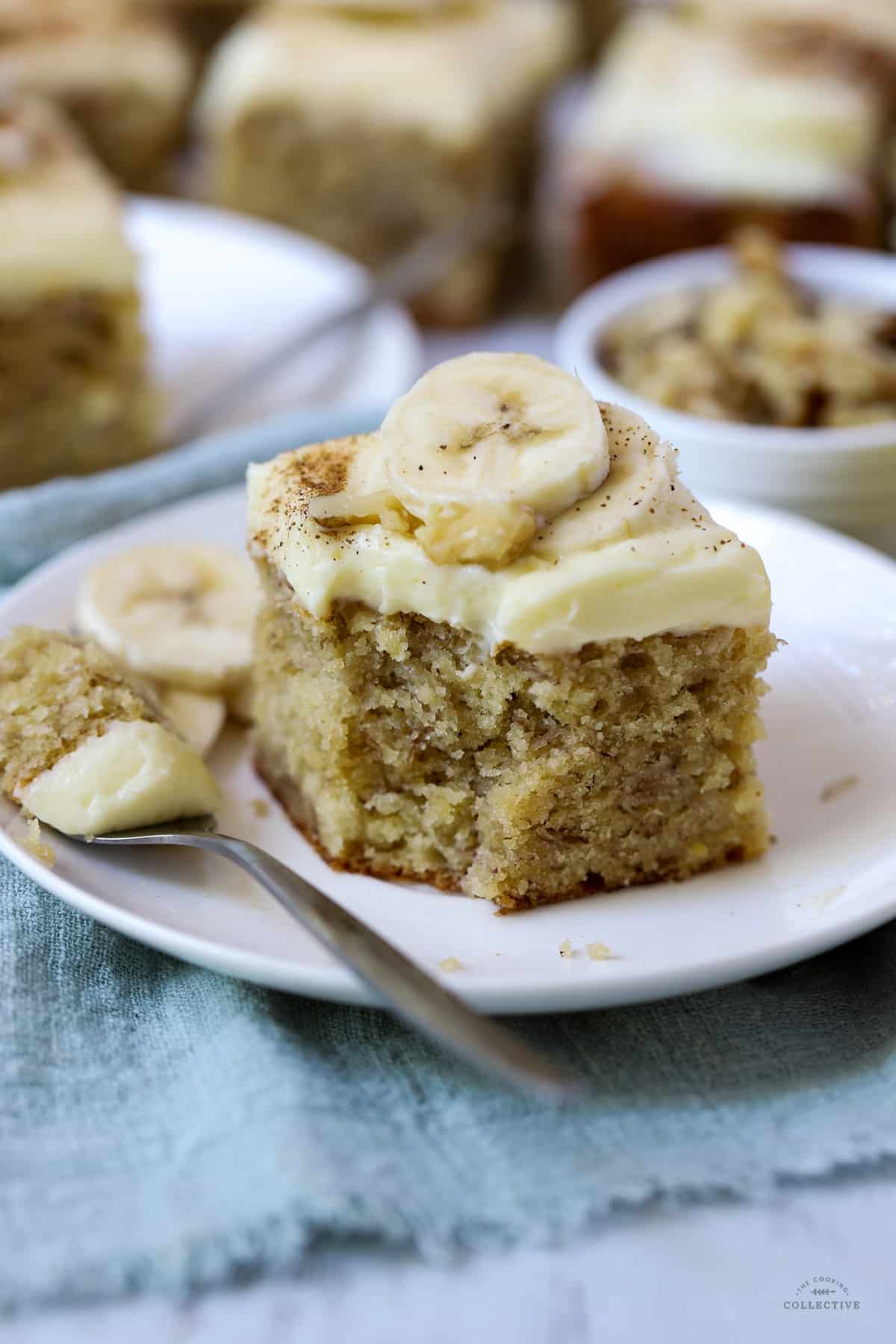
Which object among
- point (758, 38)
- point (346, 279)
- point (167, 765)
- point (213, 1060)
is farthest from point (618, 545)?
point (758, 38)

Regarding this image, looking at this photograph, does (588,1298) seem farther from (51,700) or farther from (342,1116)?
(51,700)

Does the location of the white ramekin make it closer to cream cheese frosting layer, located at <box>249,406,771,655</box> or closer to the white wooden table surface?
cream cheese frosting layer, located at <box>249,406,771,655</box>

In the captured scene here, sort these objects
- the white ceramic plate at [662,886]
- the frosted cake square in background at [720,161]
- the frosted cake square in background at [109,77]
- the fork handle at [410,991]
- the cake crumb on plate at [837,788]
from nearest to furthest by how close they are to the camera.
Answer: the fork handle at [410,991] → the white ceramic plate at [662,886] → the cake crumb on plate at [837,788] → the frosted cake square in background at [720,161] → the frosted cake square in background at [109,77]

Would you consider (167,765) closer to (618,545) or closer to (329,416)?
(618,545)

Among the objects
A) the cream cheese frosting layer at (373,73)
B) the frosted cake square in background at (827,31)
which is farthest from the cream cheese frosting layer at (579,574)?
the frosted cake square in background at (827,31)

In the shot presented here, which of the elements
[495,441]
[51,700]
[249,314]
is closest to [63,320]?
[249,314]

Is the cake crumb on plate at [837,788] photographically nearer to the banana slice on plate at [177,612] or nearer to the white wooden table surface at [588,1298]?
the white wooden table surface at [588,1298]
